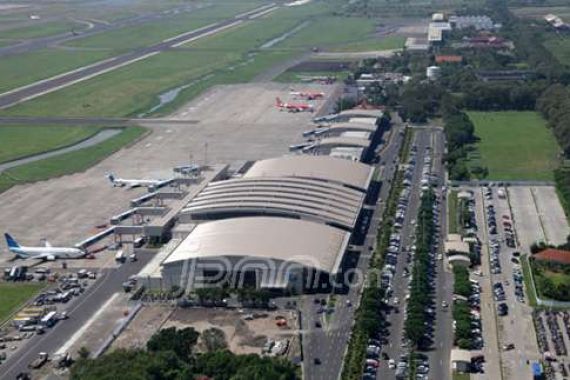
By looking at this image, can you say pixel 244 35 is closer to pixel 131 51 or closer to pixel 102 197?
pixel 131 51

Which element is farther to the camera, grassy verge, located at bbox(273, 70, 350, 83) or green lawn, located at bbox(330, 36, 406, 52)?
green lawn, located at bbox(330, 36, 406, 52)

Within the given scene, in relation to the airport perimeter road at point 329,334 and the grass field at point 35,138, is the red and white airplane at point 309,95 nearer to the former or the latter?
the grass field at point 35,138

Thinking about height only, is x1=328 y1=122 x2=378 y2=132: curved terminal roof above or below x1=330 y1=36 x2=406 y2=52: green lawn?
above

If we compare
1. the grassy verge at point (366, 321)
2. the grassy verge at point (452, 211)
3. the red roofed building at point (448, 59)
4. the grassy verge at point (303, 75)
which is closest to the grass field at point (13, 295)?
the grassy verge at point (366, 321)

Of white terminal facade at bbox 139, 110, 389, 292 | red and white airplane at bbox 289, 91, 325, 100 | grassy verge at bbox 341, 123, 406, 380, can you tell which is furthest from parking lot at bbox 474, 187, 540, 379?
red and white airplane at bbox 289, 91, 325, 100

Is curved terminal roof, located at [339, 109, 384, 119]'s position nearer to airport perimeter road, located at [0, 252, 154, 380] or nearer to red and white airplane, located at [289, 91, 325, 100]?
red and white airplane, located at [289, 91, 325, 100]

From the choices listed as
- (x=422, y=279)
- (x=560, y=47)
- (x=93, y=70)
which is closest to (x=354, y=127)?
(x=422, y=279)
